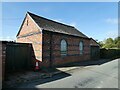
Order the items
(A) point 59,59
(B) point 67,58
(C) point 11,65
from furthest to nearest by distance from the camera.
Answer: (B) point 67,58, (A) point 59,59, (C) point 11,65

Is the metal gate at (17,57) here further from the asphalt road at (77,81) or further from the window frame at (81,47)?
the window frame at (81,47)

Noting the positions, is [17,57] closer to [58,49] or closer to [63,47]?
[58,49]

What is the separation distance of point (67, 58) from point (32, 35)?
5.08m

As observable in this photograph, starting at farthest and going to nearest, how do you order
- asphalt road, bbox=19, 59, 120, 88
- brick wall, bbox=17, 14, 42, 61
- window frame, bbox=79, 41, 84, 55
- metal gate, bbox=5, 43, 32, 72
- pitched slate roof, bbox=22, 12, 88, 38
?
window frame, bbox=79, 41, 84, 55
pitched slate roof, bbox=22, 12, 88, 38
brick wall, bbox=17, 14, 42, 61
metal gate, bbox=5, 43, 32, 72
asphalt road, bbox=19, 59, 120, 88

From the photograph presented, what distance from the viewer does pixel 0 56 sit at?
7.50 m

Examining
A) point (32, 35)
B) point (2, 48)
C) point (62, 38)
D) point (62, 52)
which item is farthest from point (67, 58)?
point (2, 48)

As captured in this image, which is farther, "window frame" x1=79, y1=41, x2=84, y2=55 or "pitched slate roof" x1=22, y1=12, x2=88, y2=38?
"window frame" x1=79, y1=41, x2=84, y2=55

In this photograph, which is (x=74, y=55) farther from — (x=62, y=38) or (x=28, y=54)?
(x=28, y=54)

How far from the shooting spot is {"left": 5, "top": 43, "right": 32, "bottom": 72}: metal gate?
10.1 m

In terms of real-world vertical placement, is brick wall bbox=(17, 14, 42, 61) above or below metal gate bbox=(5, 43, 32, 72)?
above

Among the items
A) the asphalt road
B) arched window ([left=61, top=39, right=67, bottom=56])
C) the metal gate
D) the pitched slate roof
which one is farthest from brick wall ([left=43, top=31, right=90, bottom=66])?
the asphalt road

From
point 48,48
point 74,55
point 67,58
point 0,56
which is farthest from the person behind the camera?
point 74,55

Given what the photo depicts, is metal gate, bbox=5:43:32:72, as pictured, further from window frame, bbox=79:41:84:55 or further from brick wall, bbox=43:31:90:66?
window frame, bbox=79:41:84:55

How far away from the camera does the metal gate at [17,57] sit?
398 inches
